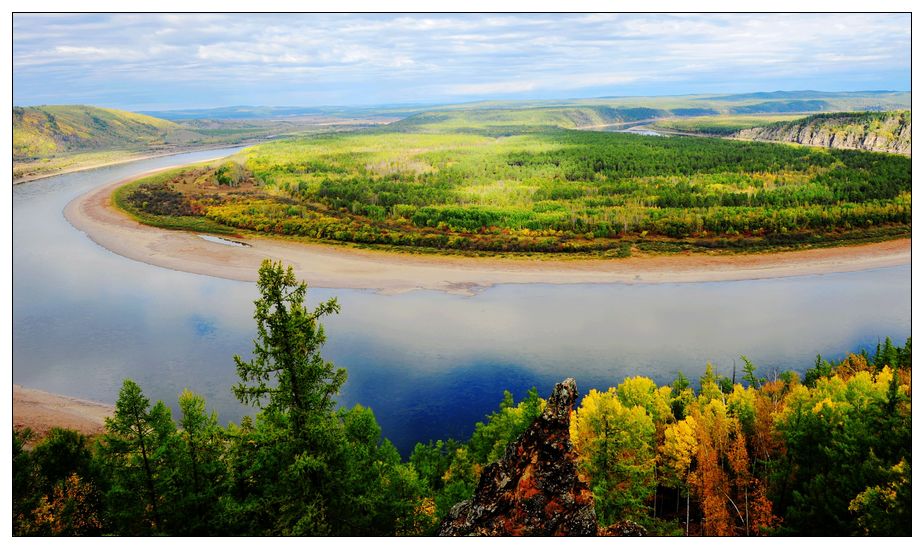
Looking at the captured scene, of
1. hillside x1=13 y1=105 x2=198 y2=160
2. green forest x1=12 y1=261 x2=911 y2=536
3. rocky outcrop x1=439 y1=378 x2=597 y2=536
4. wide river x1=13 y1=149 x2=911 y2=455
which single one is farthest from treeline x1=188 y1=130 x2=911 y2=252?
hillside x1=13 y1=105 x2=198 y2=160

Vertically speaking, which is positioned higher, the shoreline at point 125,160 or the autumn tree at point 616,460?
the shoreline at point 125,160

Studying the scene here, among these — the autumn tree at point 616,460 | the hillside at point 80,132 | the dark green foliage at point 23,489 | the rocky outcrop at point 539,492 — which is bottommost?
the autumn tree at point 616,460

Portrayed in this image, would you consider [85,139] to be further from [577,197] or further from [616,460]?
[616,460]

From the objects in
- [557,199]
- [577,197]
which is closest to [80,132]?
[557,199]

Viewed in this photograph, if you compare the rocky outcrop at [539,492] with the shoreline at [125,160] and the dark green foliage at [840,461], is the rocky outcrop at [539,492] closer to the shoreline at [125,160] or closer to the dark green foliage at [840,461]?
the dark green foliage at [840,461]

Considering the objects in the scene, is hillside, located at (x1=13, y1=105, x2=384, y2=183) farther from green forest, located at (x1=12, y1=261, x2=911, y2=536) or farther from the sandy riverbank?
green forest, located at (x1=12, y1=261, x2=911, y2=536)

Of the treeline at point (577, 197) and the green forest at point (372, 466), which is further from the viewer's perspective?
the treeline at point (577, 197)

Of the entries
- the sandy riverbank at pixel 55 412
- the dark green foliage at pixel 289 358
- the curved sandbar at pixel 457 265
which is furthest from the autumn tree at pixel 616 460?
the curved sandbar at pixel 457 265

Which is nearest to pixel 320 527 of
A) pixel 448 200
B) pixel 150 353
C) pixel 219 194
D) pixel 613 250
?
pixel 150 353
